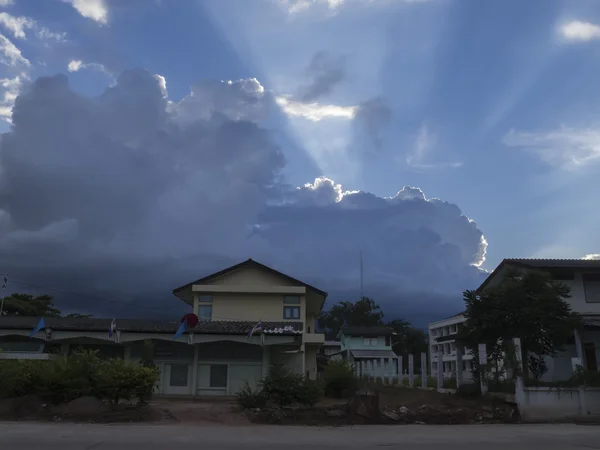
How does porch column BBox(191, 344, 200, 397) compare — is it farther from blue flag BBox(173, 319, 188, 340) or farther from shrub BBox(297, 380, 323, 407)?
shrub BBox(297, 380, 323, 407)

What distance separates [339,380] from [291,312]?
671cm

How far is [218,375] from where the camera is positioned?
99.4 feet

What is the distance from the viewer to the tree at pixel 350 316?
91.5 metres

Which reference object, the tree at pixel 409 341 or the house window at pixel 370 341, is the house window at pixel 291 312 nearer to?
the house window at pixel 370 341

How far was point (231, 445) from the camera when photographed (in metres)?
13.1

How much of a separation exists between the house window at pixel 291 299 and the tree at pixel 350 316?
186ft

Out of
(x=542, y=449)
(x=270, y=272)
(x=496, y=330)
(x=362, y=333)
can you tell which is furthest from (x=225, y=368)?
(x=362, y=333)

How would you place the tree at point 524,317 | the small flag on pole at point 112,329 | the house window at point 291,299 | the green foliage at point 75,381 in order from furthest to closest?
the house window at point 291,299
the small flag on pole at point 112,329
the tree at point 524,317
the green foliage at point 75,381

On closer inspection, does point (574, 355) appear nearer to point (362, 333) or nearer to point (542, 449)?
point (542, 449)

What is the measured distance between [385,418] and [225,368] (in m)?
12.9

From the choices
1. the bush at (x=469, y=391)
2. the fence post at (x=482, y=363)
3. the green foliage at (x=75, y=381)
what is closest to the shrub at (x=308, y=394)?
the green foliage at (x=75, y=381)

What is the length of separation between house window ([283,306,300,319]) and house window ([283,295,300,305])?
0.27 m

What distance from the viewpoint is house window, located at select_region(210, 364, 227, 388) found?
99.0 ft

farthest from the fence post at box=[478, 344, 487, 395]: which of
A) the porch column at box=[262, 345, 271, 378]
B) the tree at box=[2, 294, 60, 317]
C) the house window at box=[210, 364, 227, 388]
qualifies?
the tree at box=[2, 294, 60, 317]
